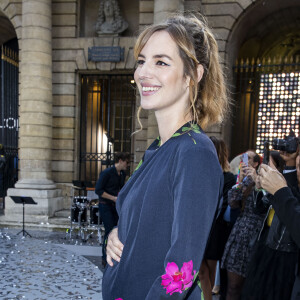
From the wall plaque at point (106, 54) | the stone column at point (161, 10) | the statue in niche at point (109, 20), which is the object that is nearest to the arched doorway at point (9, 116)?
the wall plaque at point (106, 54)

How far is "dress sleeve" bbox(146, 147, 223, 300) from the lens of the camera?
93cm

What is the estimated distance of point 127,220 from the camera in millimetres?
1136

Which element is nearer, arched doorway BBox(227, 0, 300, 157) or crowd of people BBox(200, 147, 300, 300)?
crowd of people BBox(200, 147, 300, 300)

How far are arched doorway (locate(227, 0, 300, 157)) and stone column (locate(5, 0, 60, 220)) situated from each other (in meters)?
5.33

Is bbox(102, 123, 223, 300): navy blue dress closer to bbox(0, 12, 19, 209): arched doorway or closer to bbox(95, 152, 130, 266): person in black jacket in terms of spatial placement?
bbox(95, 152, 130, 266): person in black jacket

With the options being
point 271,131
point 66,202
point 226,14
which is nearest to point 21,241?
point 66,202

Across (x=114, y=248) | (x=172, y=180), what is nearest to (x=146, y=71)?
(x=172, y=180)

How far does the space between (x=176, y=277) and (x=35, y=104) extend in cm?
902

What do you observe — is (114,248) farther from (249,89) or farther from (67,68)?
(249,89)

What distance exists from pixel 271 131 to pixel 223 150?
10068 millimetres

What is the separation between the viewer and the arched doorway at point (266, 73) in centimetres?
1045

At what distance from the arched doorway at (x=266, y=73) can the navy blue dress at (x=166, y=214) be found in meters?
9.37

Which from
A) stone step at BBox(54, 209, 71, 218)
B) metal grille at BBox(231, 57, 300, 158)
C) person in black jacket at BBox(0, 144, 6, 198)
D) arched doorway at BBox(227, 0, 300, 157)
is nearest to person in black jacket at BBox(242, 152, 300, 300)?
metal grille at BBox(231, 57, 300, 158)

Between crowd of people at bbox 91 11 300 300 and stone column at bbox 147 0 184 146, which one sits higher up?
stone column at bbox 147 0 184 146
